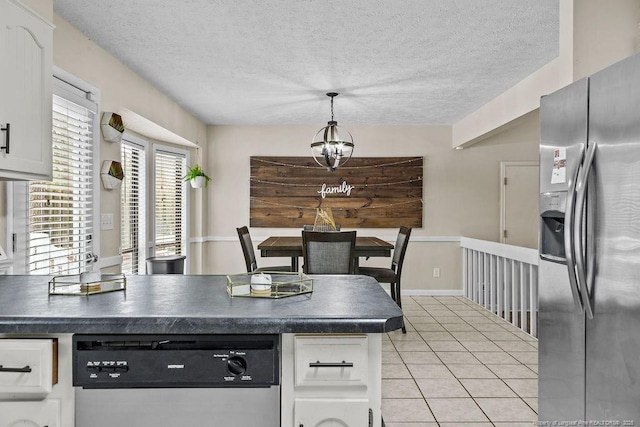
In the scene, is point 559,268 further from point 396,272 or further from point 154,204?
point 154,204

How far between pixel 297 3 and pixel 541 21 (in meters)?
1.50

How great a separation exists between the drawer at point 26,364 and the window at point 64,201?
1413 mm

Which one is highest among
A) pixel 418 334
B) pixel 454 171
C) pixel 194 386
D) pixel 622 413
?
pixel 454 171

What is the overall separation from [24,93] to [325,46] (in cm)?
194

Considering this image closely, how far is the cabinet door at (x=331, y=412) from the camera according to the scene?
131cm

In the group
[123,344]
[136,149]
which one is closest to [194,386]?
[123,344]

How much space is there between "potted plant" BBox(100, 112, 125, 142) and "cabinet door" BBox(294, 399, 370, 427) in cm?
273

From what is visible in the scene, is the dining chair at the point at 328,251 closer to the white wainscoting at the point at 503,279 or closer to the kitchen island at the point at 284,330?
the white wainscoting at the point at 503,279

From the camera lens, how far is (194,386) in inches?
51.7

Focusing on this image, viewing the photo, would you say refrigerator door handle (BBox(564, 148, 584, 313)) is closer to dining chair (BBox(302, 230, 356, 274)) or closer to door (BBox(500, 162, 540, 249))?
dining chair (BBox(302, 230, 356, 274))

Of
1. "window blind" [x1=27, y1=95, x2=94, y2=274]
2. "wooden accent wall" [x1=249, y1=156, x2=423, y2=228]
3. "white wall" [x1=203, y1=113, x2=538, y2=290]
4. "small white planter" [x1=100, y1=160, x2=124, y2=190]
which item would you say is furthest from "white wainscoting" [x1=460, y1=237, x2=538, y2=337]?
"window blind" [x1=27, y1=95, x2=94, y2=274]

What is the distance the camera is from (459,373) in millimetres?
3264

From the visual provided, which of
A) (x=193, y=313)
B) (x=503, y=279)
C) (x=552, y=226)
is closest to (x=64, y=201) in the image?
(x=193, y=313)

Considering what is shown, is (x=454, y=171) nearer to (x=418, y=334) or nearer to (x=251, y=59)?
(x=418, y=334)
